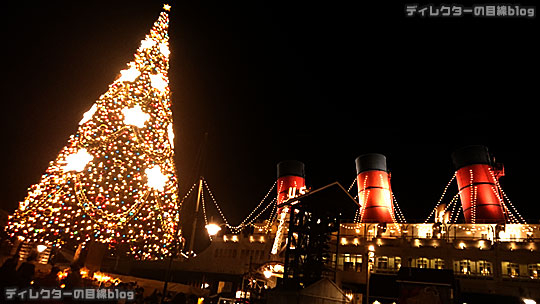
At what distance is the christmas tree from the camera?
1218cm

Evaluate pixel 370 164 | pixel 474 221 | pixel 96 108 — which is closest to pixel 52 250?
pixel 96 108

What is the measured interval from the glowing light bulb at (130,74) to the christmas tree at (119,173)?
0.04 metres

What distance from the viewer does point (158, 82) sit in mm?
14531

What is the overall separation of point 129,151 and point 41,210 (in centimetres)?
383

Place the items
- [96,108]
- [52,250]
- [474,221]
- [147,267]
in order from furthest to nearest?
1. [147,267]
2. [474,221]
3. [52,250]
4. [96,108]

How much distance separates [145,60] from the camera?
47.1 feet

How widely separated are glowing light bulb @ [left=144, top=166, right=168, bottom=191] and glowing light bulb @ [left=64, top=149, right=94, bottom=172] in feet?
8.08

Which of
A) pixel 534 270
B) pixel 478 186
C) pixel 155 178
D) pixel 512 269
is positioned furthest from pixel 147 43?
pixel 478 186

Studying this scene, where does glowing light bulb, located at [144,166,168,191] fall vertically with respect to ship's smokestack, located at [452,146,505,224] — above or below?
below

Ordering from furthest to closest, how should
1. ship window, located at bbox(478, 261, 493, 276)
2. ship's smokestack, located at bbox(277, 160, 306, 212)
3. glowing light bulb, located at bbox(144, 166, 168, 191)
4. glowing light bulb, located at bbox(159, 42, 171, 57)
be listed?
ship's smokestack, located at bbox(277, 160, 306, 212), ship window, located at bbox(478, 261, 493, 276), glowing light bulb, located at bbox(159, 42, 171, 57), glowing light bulb, located at bbox(144, 166, 168, 191)

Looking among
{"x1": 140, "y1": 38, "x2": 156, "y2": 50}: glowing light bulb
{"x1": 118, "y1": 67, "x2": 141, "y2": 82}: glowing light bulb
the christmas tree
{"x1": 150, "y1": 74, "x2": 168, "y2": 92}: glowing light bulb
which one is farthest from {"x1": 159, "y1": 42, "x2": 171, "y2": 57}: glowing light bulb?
{"x1": 118, "y1": 67, "x2": 141, "y2": 82}: glowing light bulb

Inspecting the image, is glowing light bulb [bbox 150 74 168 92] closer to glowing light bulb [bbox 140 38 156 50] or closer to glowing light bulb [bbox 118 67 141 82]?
glowing light bulb [bbox 118 67 141 82]

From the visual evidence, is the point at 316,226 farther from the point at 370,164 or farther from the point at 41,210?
the point at 370,164

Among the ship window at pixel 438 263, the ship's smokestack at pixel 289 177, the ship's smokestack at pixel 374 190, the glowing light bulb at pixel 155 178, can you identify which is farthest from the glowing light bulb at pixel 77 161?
the ship's smokestack at pixel 374 190
